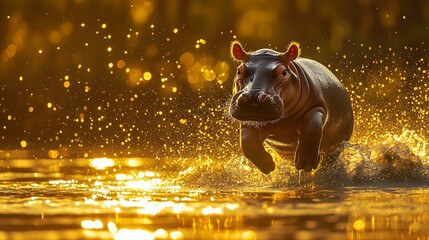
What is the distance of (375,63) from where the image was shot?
93.8 feet

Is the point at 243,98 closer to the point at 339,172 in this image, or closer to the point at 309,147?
the point at 309,147

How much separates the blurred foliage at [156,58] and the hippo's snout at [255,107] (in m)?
8.89

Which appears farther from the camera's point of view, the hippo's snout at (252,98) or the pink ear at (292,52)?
the pink ear at (292,52)

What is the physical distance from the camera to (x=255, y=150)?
34.6 feet

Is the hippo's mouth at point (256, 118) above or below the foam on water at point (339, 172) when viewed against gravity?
Answer: above

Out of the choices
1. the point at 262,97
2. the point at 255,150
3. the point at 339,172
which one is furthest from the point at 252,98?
the point at 339,172

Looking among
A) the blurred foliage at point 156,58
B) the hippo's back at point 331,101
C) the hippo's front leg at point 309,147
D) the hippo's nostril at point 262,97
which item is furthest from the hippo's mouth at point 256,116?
the blurred foliage at point 156,58

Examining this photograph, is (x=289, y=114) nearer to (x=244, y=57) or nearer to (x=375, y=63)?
(x=244, y=57)

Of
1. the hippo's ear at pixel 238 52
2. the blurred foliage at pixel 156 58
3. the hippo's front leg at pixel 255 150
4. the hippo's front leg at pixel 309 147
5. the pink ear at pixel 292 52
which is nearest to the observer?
the hippo's front leg at pixel 309 147

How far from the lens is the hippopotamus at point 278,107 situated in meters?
10.1

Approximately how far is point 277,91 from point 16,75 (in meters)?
18.1

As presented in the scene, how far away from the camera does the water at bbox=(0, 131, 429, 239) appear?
24.9 feet

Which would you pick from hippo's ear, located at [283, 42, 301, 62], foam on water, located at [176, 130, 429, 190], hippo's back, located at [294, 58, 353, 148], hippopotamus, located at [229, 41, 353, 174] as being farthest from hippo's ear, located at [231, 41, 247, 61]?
foam on water, located at [176, 130, 429, 190]

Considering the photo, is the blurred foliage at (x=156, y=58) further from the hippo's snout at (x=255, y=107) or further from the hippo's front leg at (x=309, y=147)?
the hippo's snout at (x=255, y=107)
